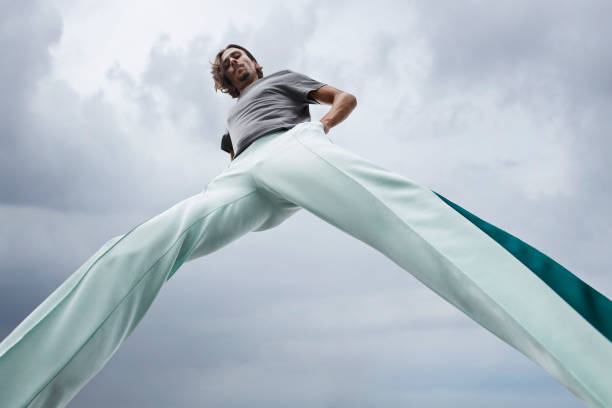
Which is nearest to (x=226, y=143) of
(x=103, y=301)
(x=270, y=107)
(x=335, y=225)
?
(x=270, y=107)

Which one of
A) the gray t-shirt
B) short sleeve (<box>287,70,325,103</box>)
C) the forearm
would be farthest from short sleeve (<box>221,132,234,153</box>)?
the forearm

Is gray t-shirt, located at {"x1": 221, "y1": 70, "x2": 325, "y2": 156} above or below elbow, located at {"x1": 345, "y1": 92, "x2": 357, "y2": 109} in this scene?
Result: below

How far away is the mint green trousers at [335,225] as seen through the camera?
0.93m

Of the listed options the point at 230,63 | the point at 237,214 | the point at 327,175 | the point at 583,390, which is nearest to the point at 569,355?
the point at 583,390

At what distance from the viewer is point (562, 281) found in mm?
1003

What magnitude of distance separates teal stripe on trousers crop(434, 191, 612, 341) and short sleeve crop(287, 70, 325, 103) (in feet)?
2.48

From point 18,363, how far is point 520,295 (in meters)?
0.96

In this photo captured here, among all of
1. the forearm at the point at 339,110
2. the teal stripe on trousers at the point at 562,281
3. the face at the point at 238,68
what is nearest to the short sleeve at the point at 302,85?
the forearm at the point at 339,110

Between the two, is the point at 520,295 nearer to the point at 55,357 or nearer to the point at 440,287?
the point at 440,287

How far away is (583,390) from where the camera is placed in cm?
86

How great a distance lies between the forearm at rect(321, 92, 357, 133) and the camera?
5.04 ft

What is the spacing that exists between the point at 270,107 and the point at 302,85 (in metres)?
0.16

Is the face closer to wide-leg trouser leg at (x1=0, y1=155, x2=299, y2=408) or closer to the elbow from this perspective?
the elbow

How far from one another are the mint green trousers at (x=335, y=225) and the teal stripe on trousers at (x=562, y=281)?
0.8 inches
